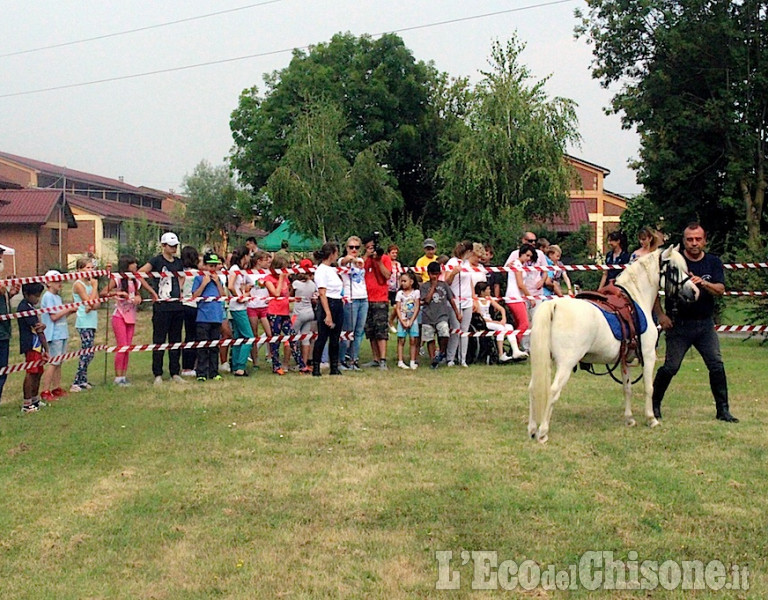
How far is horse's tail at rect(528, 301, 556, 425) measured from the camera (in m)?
8.42

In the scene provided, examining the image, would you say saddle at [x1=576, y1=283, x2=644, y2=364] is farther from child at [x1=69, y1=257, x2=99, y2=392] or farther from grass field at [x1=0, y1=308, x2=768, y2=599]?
child at [x1=69, y1=257, x2=99, y2=392]

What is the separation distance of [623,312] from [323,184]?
29363 millimetres

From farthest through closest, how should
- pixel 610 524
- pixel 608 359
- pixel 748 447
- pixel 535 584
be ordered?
1. pixel 608 359
2. pixel 748 447
3. pixel 610 524
4. pixel 535 584

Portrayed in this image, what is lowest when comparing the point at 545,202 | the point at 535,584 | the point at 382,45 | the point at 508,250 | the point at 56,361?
the point at 535,584

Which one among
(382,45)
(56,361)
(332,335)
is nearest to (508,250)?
(332,335)

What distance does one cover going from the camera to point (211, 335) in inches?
529

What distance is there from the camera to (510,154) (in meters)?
36.4

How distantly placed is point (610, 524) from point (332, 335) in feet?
26.7

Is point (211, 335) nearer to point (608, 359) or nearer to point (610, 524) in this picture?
point (608, 359)

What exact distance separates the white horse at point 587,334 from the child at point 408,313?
569 cm

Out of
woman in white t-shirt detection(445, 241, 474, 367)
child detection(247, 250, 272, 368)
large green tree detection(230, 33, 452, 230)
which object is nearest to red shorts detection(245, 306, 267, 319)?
child detection(247, 250, 272, 368)

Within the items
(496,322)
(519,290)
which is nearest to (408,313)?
(496,322)

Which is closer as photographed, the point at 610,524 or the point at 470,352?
the point at 610,524

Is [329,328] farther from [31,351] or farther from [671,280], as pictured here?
[671,280]
